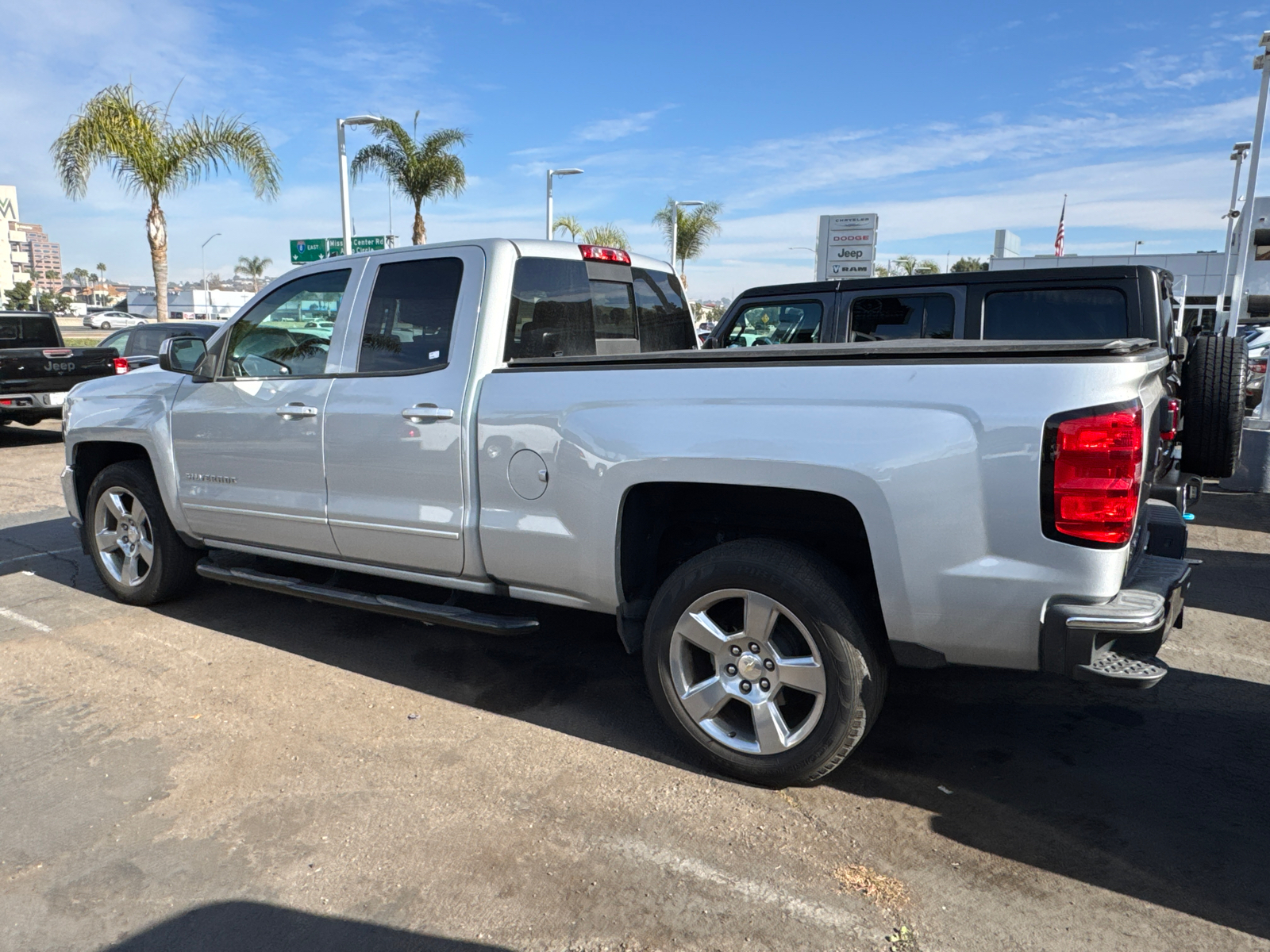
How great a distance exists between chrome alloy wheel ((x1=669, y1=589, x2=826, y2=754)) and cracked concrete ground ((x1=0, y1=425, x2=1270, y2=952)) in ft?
0.76

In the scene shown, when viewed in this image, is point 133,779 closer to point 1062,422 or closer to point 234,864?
point 234,864

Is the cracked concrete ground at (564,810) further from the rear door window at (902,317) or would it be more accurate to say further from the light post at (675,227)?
the light post at (675,227)

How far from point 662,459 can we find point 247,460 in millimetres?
2450

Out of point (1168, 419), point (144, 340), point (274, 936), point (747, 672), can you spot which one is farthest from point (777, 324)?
point (144, 340)

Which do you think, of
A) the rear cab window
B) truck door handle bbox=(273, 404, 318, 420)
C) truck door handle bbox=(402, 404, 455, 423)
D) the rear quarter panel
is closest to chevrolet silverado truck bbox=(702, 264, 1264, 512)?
the rear cab window

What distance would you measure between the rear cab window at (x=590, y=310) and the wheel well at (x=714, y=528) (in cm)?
90

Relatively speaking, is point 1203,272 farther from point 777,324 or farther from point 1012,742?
point 1012,742

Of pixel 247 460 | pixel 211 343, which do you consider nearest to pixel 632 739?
pixel 247 460

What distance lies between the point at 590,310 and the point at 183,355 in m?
2.45

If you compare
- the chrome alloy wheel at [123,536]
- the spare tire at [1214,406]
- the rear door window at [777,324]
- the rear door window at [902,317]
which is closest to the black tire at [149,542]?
the chrome alloy wheel at [123,536]

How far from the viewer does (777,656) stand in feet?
10.3

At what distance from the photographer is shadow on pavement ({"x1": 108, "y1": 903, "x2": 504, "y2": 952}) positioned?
2.44 meters

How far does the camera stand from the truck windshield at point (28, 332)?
38.9ft

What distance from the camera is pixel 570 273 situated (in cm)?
426
